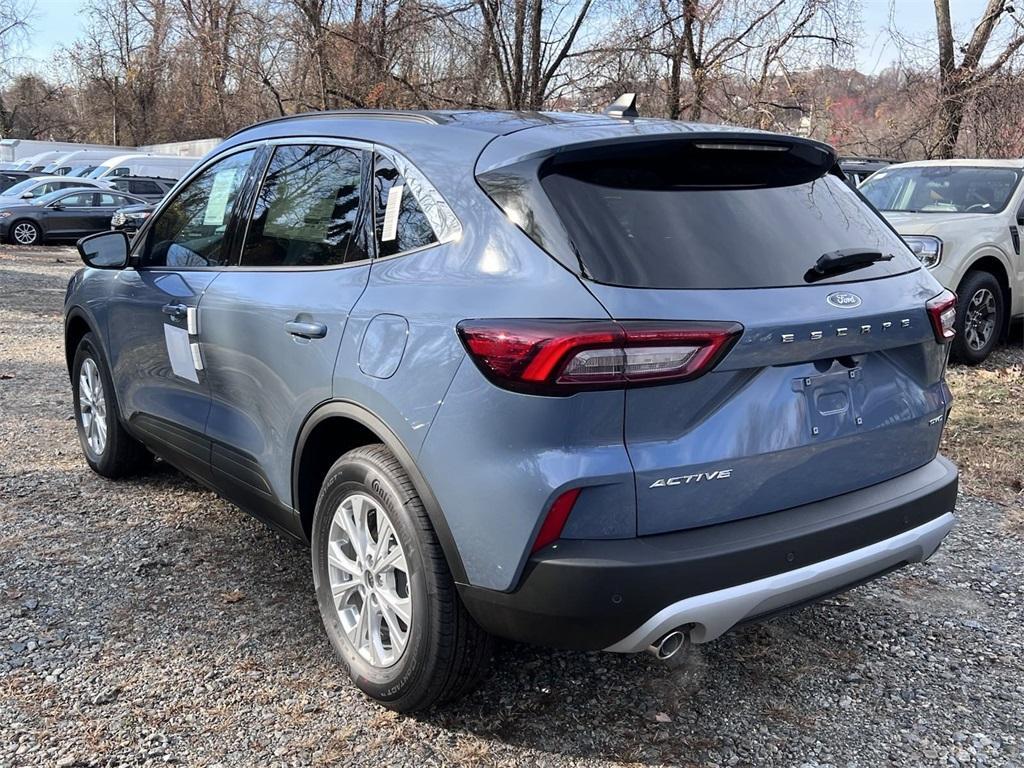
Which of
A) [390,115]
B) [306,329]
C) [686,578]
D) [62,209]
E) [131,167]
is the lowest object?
[62,209]

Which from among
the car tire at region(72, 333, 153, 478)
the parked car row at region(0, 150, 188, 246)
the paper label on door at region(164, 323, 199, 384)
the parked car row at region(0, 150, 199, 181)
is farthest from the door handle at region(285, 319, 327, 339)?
the parked car row at region(0, 150, 199, 181)

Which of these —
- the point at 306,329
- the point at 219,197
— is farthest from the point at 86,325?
Result: the point at 306,329

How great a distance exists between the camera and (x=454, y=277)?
2516 mm

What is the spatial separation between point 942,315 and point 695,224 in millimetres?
920

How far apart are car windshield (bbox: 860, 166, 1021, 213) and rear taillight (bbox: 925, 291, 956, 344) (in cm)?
604

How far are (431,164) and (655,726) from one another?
179cm

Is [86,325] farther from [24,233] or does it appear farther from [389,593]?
[24,233]

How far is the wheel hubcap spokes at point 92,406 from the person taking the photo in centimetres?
479

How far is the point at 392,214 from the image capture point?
2.83 meters

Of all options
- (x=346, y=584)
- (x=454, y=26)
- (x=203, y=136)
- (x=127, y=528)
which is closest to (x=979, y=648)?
(x=346, y=584)

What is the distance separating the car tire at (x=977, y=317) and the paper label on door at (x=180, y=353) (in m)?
6.34

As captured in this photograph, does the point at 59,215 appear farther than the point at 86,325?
Yes

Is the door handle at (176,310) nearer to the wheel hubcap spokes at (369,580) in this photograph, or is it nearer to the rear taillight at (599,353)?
the wheel hubcap spokes at (369,580)

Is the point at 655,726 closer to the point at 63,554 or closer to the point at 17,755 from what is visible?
the point at 17,755
